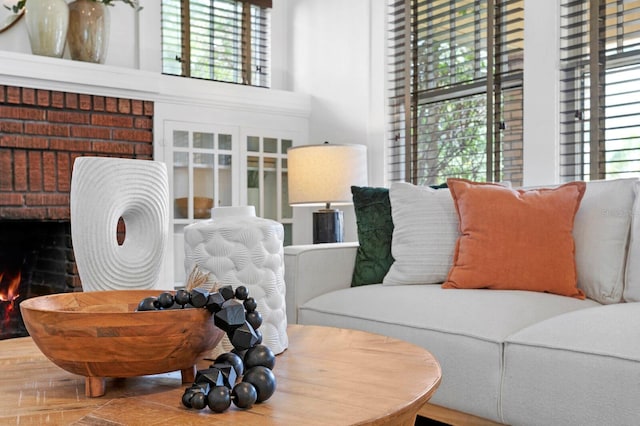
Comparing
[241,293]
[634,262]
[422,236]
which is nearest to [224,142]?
[422,236]

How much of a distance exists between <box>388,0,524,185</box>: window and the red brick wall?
1.48m

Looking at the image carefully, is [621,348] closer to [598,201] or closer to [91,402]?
[598,201]

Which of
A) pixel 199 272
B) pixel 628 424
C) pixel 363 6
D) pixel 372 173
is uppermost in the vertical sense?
pixel 363 6

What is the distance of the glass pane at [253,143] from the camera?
3.96 meters

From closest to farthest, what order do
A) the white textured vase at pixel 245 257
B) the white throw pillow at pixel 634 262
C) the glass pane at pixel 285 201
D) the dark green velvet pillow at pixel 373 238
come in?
the white textured vase at pixel 245 257 → the white throw pillow at pixel 634 262 → the dark green velvet pillow at pixel 373 238 → the glass pane at pixel 285 201

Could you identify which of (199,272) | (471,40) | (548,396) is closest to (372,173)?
(471,40)

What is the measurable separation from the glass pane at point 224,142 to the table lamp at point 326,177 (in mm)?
645

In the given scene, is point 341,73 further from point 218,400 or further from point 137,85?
point 218,400

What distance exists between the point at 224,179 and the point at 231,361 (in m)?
2.99

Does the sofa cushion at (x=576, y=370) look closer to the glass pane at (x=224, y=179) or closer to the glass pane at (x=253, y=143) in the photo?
the glass pane at (x=224, y=179)

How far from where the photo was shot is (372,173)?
379 cm

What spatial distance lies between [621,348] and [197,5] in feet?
10.9

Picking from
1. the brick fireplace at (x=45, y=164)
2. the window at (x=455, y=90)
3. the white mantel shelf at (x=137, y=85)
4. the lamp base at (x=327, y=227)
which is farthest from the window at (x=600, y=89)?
the brick fireplace at (x=45, y=164)

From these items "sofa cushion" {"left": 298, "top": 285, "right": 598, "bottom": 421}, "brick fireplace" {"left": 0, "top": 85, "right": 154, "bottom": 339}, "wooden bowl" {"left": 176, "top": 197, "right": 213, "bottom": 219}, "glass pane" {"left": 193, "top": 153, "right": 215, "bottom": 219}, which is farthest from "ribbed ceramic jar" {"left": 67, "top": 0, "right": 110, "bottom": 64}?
"sofa cushion" {"left": 298, "top": 285, "right": 598, "bottom": 421}
